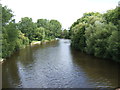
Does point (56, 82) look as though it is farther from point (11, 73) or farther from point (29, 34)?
point (29, 34)

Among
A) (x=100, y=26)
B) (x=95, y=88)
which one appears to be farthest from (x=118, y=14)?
(x=95, y=88)

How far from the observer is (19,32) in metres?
55.0

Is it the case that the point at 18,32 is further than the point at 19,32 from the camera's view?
No

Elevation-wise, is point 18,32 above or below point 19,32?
below

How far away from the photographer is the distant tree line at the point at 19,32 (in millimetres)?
30780

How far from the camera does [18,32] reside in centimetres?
4400

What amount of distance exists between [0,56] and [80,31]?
78.9ft

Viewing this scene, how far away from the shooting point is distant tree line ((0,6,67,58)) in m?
30.8

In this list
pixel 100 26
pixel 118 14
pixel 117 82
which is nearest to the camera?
pixel 117 82

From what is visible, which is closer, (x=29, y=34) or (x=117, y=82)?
(x=117, y=82)

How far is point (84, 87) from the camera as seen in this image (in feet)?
49.7

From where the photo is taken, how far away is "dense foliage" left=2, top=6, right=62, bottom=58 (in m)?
30.7

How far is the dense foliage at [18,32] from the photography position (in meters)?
30.7

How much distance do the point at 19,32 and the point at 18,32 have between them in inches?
453
